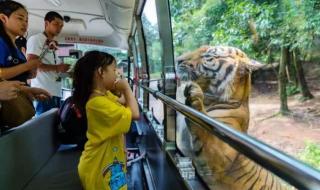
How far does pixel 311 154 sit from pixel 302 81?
0.60 ft

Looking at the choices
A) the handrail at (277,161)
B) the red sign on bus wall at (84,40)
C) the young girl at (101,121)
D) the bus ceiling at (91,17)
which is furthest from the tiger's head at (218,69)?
the red sign on bus wall at (84,40)

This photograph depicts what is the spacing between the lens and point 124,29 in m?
7.48

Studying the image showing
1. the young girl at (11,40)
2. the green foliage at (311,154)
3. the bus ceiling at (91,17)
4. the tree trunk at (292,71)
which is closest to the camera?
the green foliage at (311,154)

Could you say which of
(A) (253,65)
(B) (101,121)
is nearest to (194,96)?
(B) (101,121)

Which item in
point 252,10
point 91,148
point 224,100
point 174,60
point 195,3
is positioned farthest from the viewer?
point 174,60

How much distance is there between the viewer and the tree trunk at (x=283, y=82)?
926 mm

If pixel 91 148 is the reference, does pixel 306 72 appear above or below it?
above

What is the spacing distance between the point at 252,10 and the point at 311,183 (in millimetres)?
876

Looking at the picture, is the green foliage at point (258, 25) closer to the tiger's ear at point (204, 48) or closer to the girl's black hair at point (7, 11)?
the tiger's ear at point (204, 48)

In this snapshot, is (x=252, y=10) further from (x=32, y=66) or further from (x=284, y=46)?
(x=32, y=66)

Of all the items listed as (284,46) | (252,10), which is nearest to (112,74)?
(252,10)

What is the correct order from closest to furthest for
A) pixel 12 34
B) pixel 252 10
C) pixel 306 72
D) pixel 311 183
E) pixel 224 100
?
pixel 311 183 < pixel 306 72 < pixel 252 10 < pixel 224 100 < pixel 12 34

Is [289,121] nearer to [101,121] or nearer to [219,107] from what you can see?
[219,107]

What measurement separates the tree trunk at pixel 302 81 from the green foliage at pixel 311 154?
0.12m
